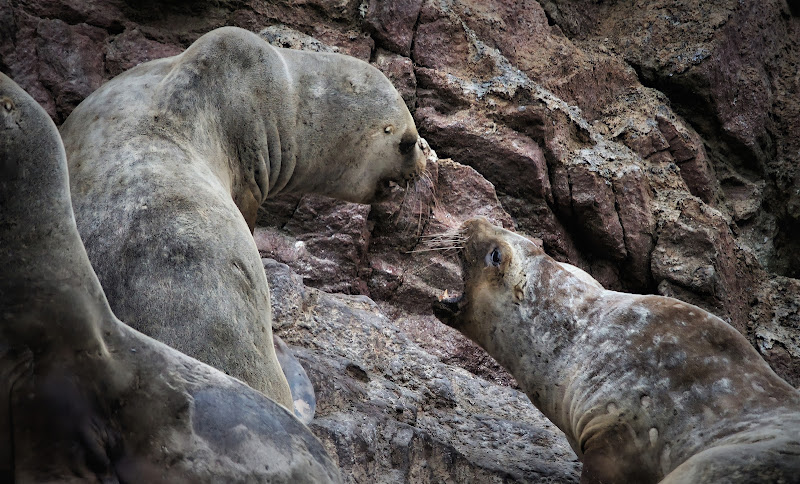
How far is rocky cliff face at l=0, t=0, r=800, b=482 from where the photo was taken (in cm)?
457

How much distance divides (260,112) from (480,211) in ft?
6.79

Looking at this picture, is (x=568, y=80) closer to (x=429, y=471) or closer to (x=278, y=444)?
(x=429, y=471)

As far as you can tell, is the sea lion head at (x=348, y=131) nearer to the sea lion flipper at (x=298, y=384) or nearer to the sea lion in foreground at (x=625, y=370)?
the sea lion in foreground at (x=625, y=370)

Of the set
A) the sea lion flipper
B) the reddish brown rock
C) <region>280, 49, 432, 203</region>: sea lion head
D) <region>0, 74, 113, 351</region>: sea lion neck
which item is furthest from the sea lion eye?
<region>0, 74, 113, 351</region>: sea lion neck

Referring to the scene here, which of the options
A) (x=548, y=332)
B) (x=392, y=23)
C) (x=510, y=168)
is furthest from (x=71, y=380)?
(x=392, y=23)

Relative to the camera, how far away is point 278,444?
72.5 inches

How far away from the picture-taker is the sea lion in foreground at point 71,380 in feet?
5.35

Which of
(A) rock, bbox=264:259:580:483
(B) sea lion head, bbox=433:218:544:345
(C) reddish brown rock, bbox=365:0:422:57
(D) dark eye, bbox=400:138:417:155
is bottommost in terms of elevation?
(A) rock, bbox=264:259:580:483

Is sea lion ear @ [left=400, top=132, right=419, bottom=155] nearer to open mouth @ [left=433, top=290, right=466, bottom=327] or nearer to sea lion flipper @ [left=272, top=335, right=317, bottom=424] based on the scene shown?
open mouth @ [left=433, top=290, right=466, bottom=327]

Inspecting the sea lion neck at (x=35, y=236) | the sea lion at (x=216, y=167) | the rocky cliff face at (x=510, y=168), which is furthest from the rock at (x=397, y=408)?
the sea lion neck at (x=35, y=236)

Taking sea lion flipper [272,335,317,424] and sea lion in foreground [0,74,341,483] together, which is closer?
sea lion in foreground [0,74,341,483]

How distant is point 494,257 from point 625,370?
2.92ft

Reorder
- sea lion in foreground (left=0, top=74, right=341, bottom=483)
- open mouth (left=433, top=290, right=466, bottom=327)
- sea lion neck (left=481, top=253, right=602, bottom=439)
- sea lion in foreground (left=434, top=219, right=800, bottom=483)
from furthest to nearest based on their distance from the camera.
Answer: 1. open mouth (left=433, top=290, right=466, bottom=327)
2. sea lion neck (left=481, top=253, right=602, bottom=439)
3. sea lion in foreground (left=434, top=219, right=800, bottom=483)
4. sea lion in foreground (left=0, top=74, right=341, bottom=483)

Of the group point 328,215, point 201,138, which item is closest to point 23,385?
point 201,138
